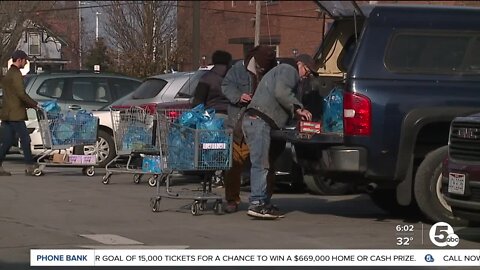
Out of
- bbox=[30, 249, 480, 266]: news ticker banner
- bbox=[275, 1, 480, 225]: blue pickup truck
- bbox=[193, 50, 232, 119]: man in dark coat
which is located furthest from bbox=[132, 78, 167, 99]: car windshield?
bbox=[30, 249, 480, 266]: news ticker banner

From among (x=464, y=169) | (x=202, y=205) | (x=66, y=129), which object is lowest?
(x=202, y=205)

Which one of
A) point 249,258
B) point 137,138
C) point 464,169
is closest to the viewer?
point 249,258

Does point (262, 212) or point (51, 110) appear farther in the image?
point (51, 110)

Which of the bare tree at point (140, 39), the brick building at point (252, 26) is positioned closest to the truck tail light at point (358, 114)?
the bare tree at point (140, 39)

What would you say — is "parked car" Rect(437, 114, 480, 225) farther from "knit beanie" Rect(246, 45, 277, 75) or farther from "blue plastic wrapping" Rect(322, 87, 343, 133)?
"knit beanie" Rect(246, 45, 277, 75)

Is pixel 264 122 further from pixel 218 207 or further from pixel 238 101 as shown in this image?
pixel 218 207

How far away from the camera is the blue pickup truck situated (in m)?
9.76

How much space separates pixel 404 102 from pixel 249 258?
2865 mm

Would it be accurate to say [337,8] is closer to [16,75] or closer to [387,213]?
[387,213]

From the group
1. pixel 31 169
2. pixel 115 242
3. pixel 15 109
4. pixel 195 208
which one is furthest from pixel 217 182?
pixel 115 242

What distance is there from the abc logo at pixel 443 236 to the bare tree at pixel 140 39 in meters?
18.1

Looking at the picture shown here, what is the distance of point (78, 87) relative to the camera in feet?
61.2

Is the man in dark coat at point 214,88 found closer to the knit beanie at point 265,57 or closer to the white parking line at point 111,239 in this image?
the knit beanie at point 265,57

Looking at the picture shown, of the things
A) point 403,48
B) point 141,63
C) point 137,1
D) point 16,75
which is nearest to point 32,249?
point 403,48
